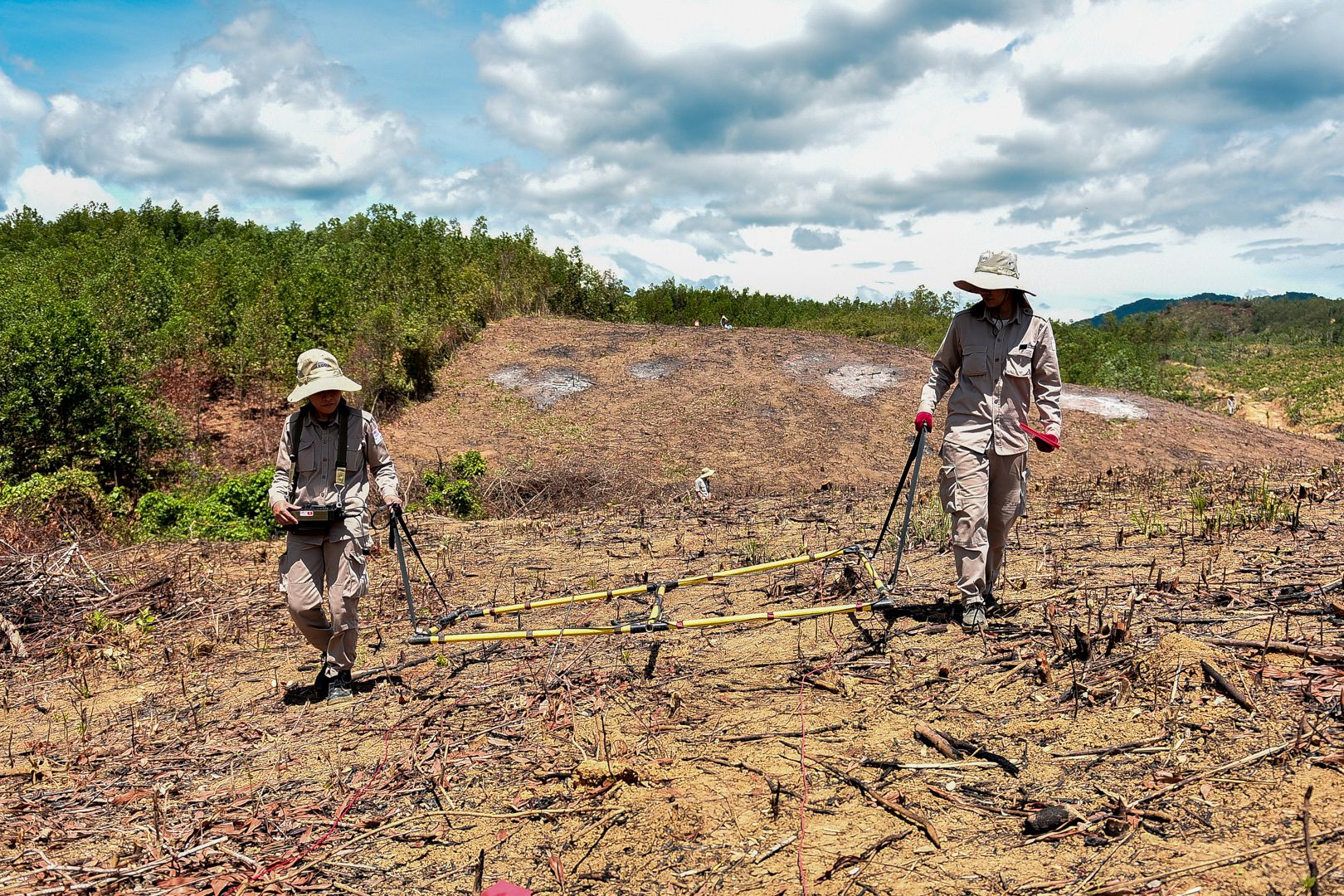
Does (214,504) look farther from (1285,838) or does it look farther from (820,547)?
(1285,838)

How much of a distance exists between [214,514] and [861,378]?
12456 millimetres

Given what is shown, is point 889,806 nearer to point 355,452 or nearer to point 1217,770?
point 1217,770

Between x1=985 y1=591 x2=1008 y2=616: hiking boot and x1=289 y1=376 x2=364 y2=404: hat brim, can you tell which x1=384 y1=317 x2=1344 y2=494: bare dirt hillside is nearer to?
x1=985 y1=591 x2=1008 y2=616: hiking boot

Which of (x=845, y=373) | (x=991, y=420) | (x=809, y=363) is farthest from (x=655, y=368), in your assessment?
(x=991, y=420)

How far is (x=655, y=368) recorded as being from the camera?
18.8 meters

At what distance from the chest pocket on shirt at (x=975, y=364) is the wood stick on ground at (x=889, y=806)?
2.38 m

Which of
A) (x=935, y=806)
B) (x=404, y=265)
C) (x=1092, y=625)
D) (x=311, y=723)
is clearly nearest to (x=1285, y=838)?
(x=935, y=806)

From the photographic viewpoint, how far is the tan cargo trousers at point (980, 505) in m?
4.66

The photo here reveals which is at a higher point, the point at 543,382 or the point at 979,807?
the point at 543,382

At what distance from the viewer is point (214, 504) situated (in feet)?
35.8

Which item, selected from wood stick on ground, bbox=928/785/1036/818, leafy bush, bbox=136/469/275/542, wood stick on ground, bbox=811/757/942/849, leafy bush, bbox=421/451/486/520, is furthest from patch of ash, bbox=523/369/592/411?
wood stick on ground, bbox=928/785/1036/818

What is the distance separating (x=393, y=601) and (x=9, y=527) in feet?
16.5

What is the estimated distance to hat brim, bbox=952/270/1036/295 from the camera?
4.58 meters

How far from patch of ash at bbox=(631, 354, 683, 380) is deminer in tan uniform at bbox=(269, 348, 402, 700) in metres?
13.5
